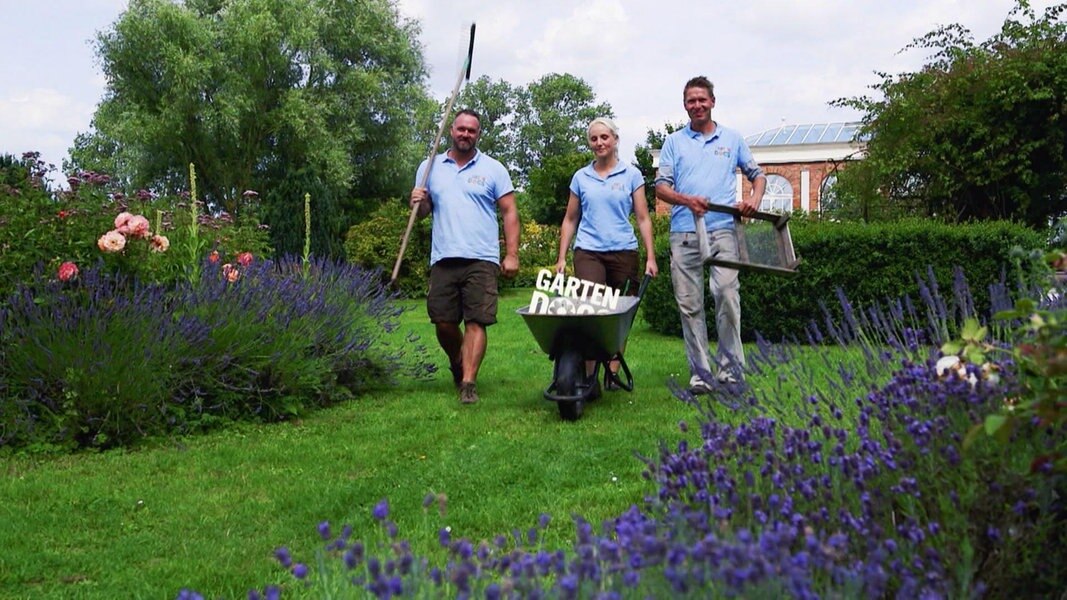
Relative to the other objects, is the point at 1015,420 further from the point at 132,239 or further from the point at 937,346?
the point at 132,239

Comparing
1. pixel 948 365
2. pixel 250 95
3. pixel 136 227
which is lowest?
pixel 948 365

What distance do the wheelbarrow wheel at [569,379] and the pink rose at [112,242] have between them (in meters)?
2.43

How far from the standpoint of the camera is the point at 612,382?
21.7 ft

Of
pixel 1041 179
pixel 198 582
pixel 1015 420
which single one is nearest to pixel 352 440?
pixel 198 582

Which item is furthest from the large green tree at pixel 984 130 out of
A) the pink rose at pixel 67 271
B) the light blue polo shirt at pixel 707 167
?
the pink rose at pixel 67 271

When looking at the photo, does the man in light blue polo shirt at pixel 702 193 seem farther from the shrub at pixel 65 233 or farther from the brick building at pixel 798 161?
the brick building at pixel 798 161

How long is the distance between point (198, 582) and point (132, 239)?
10.2 feet

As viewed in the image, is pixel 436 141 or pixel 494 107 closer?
pixel 436 141

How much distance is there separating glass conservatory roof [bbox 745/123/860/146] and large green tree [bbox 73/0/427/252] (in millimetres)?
14682

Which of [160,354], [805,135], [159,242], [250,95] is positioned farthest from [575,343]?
[805,135]

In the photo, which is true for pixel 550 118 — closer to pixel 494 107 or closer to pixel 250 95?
pixel 494 107

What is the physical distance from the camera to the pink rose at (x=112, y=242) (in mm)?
5270

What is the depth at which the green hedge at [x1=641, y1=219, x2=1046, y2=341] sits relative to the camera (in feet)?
30.5

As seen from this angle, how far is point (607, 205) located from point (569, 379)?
1.26 meters
